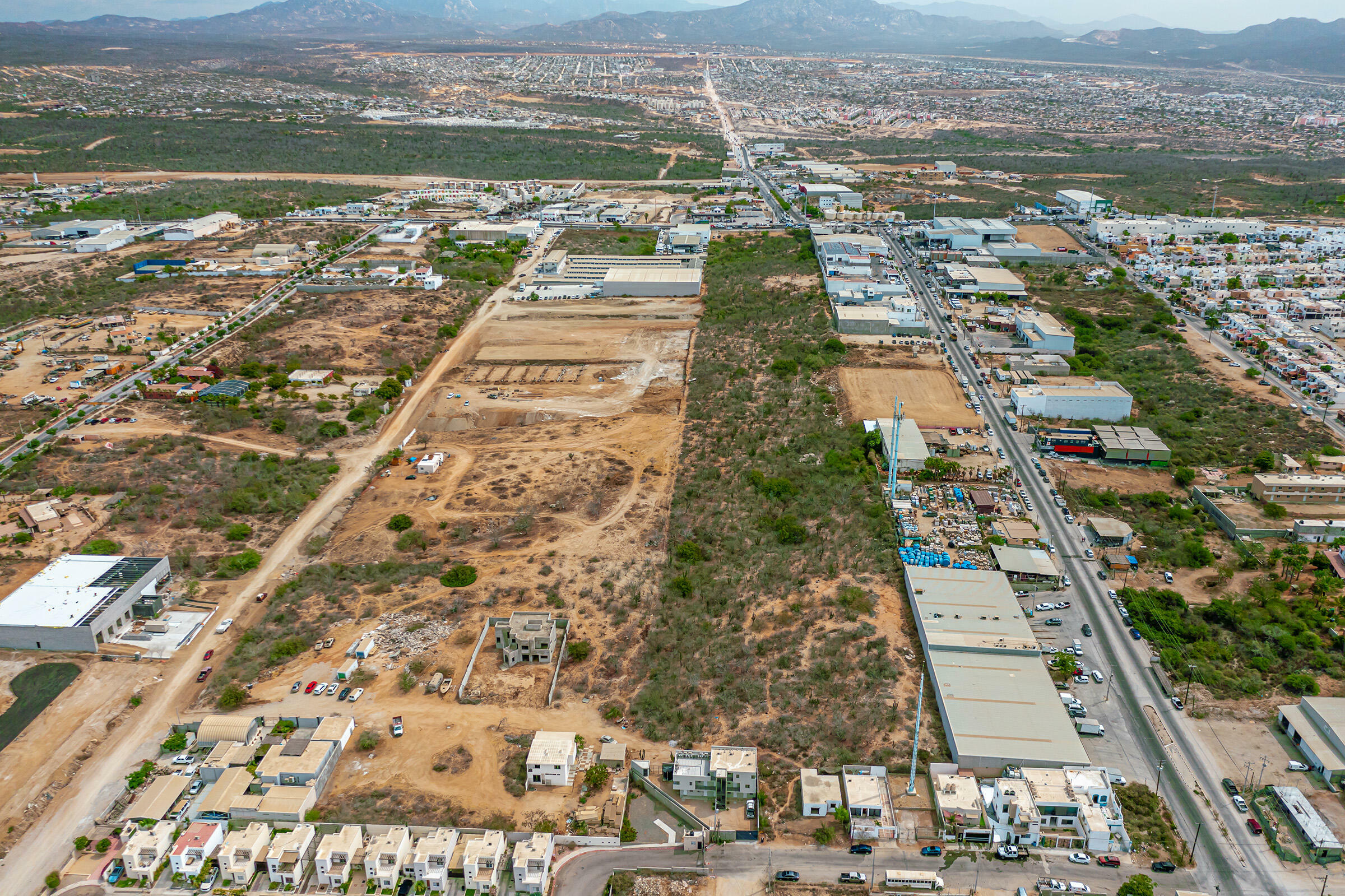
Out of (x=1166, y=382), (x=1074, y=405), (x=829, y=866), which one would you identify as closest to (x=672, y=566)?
(x=829, y=866)

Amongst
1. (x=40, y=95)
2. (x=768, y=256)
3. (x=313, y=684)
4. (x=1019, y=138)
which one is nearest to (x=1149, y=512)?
(x=313, y=684)

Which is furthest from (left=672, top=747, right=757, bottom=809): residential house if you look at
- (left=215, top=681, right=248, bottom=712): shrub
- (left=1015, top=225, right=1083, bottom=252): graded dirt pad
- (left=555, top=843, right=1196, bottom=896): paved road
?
(left=1015, top=225, right=1083, bottom=252): graded dirt pad

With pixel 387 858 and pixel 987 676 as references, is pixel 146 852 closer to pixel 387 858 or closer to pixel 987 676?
pixel 387 858

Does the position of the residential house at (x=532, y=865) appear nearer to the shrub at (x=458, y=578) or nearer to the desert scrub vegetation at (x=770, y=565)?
the desert scrub vegetation at (x=770, y=565)

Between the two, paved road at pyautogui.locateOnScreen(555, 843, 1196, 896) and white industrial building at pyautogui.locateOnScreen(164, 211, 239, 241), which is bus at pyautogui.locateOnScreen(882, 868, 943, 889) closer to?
paved road at pyautogui.locateOnScreen(555, 843, 1196, 896)

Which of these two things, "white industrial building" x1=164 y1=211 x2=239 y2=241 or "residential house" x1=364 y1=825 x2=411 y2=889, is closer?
"residential house" x1=364 y1=825 x2=411 y2=889

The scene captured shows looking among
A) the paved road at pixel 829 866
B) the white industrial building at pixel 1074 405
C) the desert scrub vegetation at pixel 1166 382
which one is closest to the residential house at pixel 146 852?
the paved road at pixel 829 866
